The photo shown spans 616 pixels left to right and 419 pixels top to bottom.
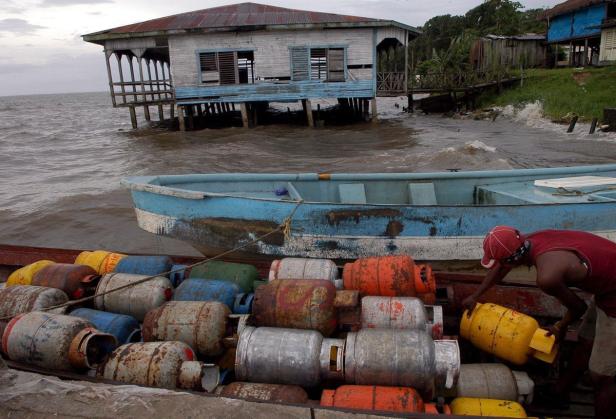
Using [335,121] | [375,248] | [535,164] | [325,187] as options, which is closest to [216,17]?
[335,121]

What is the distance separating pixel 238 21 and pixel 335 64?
490cm

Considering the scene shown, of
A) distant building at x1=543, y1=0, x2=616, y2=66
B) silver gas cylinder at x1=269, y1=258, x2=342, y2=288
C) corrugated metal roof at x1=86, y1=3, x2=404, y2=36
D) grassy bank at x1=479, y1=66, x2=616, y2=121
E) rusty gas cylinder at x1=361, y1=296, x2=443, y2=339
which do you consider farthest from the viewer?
distant building at x1=543, y1=0, x2=616, y2=66

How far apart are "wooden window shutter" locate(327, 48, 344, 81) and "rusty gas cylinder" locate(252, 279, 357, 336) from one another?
1912 centimetres

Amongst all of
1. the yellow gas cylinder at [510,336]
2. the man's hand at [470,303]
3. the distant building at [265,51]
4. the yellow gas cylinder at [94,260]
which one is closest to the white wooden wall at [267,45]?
the distant building at [265,51]

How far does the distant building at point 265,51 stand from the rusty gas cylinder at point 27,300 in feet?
60.7

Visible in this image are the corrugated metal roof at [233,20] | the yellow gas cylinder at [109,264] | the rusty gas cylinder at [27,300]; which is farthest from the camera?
the corrugated metal roof at [233,20]

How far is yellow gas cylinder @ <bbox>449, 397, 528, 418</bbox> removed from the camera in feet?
9.98

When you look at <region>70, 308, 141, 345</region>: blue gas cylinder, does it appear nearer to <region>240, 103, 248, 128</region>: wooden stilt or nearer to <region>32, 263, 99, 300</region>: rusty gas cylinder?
A: <region>32, 263, 99, 300</region>: rusty gas cylinder

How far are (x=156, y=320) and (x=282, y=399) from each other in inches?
54.1

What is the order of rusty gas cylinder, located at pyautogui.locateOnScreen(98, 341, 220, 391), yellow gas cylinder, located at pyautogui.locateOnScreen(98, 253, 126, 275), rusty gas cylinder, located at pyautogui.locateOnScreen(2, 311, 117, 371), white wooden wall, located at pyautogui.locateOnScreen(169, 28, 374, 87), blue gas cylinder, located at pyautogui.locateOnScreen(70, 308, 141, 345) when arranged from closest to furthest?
rusty gas cylinder, located at pyautogui.locateOnScreen(98, 341, 220, 391) < rusty gas cylinder, located at pyautogui.locateOnScreen(2, 311, 117, 371) < blue gas cylinder, located at pyautogui.locateOnScreen(70, 308, 141, 345) < yellow gas cylinder, located at pyautogui.locateOnScreen(98, 253, 126, 275) < white wooden wall, located at pyautogui.locateOnScreen(169, 28, 374, 87)

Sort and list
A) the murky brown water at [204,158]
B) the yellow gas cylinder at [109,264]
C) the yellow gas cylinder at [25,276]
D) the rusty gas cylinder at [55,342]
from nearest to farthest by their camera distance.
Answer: the rusty gas cylinder at [55,342] → the yellow gas cylinder at [25,276] → the yellow gas cylinder at [109,264] → the murky brown water at [204,158]

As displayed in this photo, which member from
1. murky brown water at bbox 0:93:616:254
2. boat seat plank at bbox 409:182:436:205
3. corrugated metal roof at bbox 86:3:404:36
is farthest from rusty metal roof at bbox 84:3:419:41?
boat seat plank at bbox 409:182:436:205

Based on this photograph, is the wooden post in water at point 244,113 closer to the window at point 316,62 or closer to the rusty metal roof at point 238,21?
the window at point 316,62

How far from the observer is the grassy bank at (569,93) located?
21719mm
